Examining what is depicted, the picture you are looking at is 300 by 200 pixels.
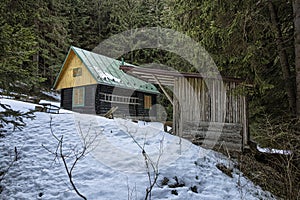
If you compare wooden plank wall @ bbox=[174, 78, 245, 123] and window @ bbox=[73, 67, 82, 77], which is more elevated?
window @ bbox=[73, 67, 82, 77]

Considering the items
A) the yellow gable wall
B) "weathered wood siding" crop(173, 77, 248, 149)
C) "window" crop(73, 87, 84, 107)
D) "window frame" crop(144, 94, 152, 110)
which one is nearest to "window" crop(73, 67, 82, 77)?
the yellow gable wall

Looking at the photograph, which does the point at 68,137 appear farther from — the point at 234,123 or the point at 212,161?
the point at 234,123

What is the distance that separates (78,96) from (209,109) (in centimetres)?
1117

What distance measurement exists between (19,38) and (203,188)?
17.5 ft

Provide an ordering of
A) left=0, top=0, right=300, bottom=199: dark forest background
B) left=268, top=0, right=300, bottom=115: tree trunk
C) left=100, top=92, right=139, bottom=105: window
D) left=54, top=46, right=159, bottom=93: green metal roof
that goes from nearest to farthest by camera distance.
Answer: left=0, top=0, right=300, bottom=199: dark forest background
left=268, top=0, right=300, bottom=115: tree trunk
left=54, top=46, right=159, bottom=93: green metal roof
left=100, top=92, right=139, bottom=105: window

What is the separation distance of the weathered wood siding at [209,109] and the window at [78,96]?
31.5 feet

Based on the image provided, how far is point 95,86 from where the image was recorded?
15.0 meters

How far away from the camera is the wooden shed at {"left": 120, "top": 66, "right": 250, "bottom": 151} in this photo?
759 centimetres

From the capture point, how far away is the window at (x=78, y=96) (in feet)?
51.7

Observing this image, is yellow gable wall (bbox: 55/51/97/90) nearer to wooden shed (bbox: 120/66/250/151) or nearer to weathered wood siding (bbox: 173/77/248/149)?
wooden shed (bbox: 120/66/250/151)

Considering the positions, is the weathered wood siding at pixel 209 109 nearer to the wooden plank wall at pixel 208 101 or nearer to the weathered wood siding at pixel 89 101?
the wooden plank wall at pixel 208 101

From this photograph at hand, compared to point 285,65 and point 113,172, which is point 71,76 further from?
point 285,65

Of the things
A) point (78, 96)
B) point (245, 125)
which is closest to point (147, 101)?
point (78, 96)

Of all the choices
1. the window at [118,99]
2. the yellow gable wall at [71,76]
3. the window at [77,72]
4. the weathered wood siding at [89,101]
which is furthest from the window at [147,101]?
the window at [77,72]
